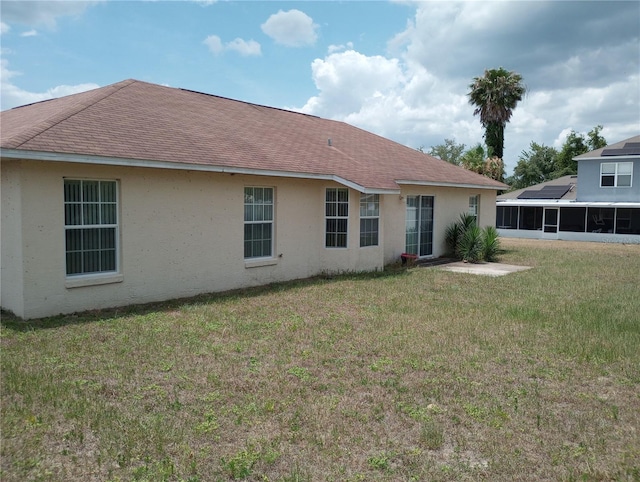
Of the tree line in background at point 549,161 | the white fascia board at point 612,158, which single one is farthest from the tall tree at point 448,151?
the white fascia board at point 612,158

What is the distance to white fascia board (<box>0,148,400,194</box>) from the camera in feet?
27.6

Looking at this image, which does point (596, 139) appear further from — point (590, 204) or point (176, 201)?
point (176, 201)

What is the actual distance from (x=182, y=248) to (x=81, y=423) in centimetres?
647

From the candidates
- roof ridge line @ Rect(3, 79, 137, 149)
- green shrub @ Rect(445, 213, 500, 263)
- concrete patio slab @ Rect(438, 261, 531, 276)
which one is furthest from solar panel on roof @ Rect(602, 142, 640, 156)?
roof ridge line @ Rect(3, 79, 137, 149)

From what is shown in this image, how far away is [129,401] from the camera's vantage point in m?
5.57

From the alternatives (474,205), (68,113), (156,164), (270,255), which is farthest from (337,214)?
(474,205)

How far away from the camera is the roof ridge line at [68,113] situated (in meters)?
8.70

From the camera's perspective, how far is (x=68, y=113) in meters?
10.8

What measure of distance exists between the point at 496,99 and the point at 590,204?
32.5ft

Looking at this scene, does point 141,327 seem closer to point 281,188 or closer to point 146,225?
point 146,225

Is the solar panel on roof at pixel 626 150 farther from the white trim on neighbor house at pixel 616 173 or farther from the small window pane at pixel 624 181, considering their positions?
the small window pane at pixel 624 181

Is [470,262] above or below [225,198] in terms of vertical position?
below

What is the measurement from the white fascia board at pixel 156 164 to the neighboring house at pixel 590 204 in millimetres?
22464

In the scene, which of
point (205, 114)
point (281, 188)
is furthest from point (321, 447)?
point (205, 114)
